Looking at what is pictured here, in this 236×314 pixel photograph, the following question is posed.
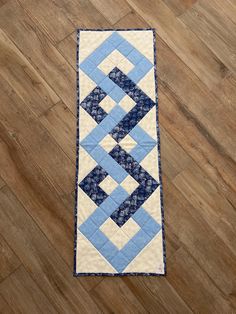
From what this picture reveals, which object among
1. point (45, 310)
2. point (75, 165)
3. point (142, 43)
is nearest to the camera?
point (45, 310)

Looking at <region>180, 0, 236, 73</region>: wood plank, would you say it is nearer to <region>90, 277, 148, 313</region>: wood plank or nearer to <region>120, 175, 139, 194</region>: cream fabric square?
<region>120, 175, 139, 194</region>: cream fabric square

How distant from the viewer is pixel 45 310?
1.43 m

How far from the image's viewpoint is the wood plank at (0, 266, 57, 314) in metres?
1.43

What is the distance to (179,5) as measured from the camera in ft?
5.66

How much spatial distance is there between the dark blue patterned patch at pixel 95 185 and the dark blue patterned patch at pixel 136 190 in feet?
0.23

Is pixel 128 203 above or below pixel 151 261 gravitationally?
above

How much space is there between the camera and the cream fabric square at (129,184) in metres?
1.52

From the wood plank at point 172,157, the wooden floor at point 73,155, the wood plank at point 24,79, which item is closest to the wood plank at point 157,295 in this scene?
the wooden floor at point 73,155

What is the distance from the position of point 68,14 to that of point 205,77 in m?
0.61

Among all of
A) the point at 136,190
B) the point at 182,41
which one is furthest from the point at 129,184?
the point at 182,41

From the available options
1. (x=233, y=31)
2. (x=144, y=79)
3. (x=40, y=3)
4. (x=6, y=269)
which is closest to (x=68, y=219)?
(x=6, y=269)

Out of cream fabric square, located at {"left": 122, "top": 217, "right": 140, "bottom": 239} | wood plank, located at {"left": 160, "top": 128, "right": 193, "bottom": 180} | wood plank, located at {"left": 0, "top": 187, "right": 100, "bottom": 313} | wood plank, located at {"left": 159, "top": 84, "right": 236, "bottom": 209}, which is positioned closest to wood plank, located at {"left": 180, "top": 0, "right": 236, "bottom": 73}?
wood plank, located at {"left": 159, "top": 84, "right": 236, "bottom": 209}

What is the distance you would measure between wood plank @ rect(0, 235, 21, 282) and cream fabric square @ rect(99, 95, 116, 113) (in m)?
0.61

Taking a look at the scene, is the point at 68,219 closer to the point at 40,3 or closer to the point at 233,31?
the point at 40,3
